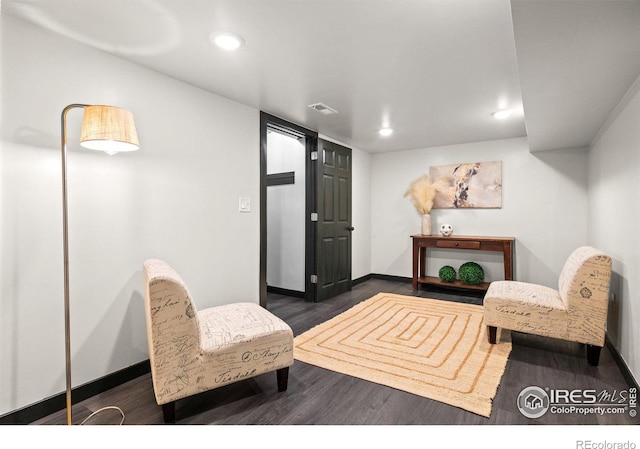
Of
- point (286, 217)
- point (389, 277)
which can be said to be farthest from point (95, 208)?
point (389, 277)

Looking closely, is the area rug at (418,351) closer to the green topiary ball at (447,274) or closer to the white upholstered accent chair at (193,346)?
the white upholstered accent chair at (193,346)

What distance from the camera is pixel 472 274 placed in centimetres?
441

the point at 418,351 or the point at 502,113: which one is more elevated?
the point at 502,113

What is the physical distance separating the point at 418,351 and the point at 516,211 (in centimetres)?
287

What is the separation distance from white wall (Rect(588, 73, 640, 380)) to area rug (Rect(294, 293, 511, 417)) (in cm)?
77

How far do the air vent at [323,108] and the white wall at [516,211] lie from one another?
7.47ft

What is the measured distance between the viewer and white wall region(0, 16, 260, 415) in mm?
1745

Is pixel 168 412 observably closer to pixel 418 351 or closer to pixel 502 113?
pixel 418 351

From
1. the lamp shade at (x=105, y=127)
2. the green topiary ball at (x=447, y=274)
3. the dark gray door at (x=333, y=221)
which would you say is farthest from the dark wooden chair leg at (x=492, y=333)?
the lamp shade at (x=105, y=127)

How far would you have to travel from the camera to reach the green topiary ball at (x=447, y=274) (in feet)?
15.1

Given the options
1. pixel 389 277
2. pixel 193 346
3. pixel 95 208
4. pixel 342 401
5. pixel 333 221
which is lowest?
pixel 342 401

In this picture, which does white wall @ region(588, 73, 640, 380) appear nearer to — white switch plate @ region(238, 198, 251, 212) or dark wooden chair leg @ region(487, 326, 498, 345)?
dark wooden chair leg @ region(487, 326, 498, 345)

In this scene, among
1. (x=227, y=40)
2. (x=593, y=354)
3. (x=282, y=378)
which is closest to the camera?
(x=227, y=40)
